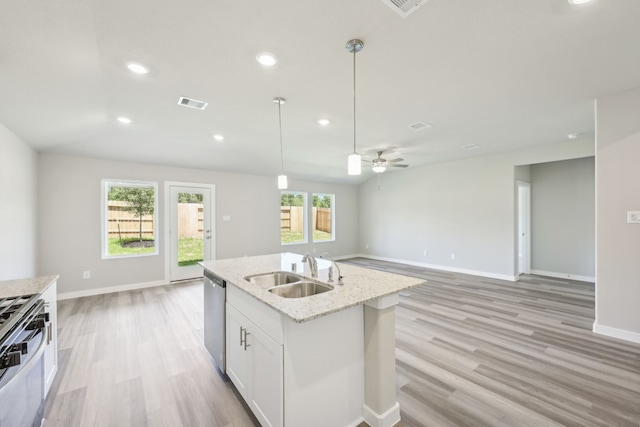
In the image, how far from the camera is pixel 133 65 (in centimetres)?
218

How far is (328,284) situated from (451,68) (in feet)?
6.81

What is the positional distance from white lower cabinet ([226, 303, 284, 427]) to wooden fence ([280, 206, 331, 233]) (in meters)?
5.18

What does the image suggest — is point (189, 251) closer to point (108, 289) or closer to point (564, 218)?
point (108, 289)

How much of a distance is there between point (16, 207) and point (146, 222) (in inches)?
75.6

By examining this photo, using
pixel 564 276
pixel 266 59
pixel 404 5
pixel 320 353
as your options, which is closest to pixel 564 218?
pixel 564 276

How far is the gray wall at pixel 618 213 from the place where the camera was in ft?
9.36

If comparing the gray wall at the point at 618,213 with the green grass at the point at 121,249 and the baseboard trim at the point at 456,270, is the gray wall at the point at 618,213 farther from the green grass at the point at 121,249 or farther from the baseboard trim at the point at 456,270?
the green grass at the point at 121,249

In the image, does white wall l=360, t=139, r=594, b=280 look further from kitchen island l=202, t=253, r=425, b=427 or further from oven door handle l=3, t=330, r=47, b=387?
oven door handle l=3, t=330, r=47, b=387

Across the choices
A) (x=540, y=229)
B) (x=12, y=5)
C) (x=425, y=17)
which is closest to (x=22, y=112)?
(x=12, y=5)

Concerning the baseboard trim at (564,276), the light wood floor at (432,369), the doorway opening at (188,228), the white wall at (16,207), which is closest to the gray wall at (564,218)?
the baseboard trim at (564,276)

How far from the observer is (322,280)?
2084 mm

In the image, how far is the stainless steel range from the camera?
3.69 feet

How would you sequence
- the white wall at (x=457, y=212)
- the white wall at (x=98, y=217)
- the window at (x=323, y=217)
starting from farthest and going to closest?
1. the window at (x=323, y=217)
2. the white wall at (x=457, y=212)
3. the white wall at (x=98, y=217)

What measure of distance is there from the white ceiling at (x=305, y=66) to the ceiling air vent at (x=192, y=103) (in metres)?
0.10
